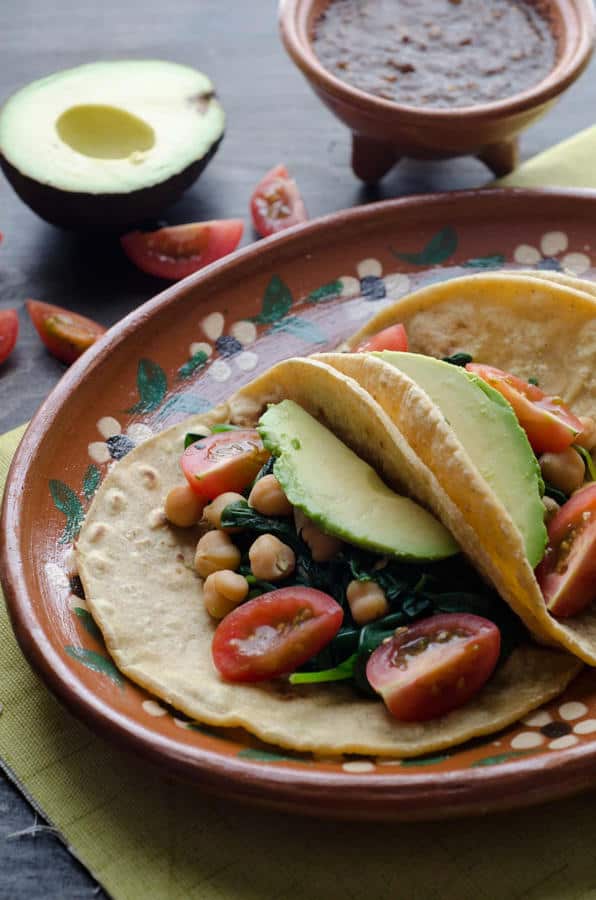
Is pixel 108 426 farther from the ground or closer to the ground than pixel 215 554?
farther from the ground

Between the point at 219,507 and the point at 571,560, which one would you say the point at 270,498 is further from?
the point at 571,560

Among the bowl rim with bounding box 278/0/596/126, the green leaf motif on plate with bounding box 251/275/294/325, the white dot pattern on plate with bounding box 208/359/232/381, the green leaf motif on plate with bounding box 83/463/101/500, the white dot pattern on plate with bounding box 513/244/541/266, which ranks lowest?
the white dot pattern on plate with bounding box 513/244/541/266

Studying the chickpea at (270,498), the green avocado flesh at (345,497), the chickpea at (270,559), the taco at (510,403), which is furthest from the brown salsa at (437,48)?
the chickpea at (270,559)

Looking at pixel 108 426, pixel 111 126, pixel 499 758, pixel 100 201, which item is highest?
pixel 111 126

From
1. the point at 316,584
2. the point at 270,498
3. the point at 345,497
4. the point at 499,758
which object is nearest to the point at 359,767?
the point at 499,758

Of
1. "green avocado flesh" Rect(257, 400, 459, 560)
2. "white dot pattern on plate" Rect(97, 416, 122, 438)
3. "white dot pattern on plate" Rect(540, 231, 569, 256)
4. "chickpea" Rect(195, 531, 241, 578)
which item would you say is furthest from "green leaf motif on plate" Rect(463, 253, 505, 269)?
"chickpea" Rect(195, 531, 241, 578)

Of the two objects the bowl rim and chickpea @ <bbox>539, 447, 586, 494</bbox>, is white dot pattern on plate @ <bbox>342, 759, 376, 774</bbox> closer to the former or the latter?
chickpea @ <bbox>539, 447, 586, 494</bbox>

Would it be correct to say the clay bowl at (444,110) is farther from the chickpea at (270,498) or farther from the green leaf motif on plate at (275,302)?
the chickpea at (270,498)
